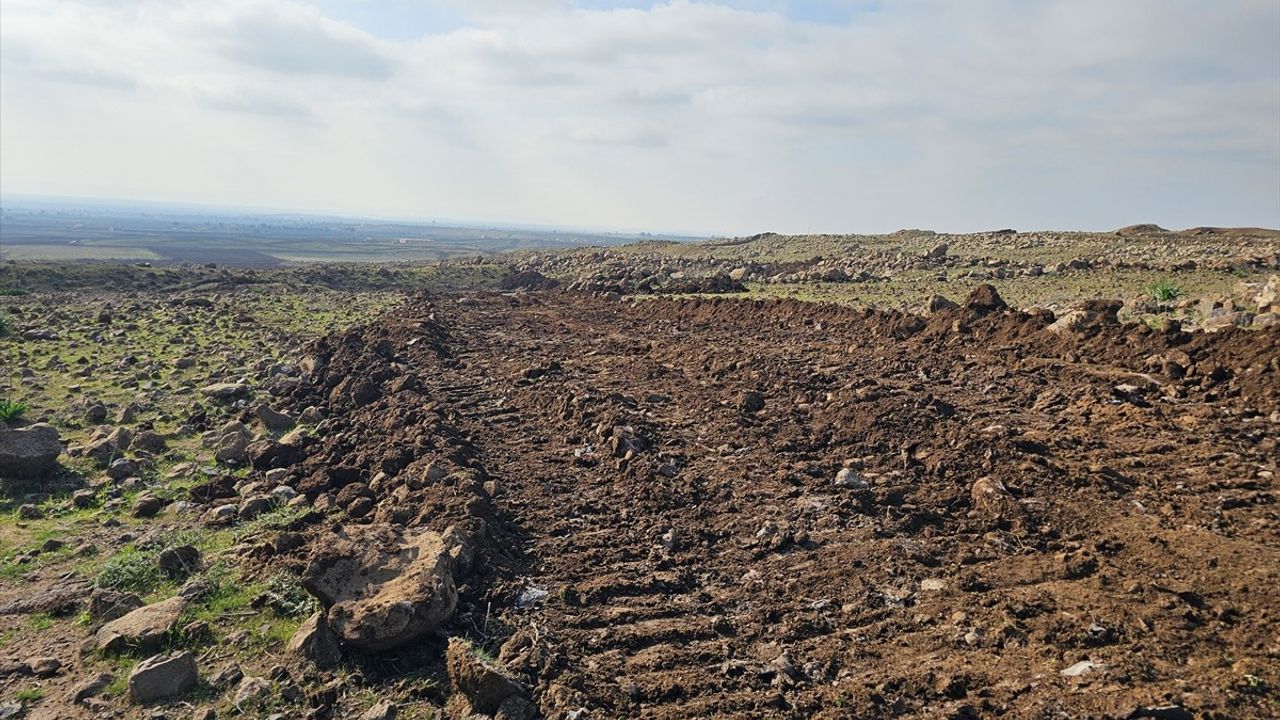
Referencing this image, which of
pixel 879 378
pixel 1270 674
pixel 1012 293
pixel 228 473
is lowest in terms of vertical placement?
pixel 228 473

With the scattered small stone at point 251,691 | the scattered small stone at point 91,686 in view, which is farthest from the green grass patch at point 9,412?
the scattered small stone at point 251,691

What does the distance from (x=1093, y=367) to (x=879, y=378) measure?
3073 mm

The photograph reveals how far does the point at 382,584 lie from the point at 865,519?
180 inches

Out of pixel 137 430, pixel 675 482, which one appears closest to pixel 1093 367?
pixel 675 482

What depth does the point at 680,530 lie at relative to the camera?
23.5ft

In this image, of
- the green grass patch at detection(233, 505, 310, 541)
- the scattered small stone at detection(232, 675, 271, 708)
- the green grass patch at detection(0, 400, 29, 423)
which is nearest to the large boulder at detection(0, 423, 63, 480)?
the green grass patch at detection(0, 400, 29, 423)

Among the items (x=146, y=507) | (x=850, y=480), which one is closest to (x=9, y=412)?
(x=146, y=507)

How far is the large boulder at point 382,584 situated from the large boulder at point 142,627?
109 centimetres

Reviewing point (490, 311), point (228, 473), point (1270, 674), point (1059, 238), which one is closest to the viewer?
point (1270, 674)

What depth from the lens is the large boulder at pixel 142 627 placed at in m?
5.50

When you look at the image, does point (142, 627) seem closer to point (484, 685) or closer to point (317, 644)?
point (317, 644)

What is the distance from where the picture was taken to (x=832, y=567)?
6.27 m

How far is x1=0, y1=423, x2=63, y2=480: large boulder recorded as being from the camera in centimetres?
898

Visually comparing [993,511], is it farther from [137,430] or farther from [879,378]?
[137,430]
